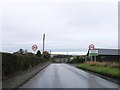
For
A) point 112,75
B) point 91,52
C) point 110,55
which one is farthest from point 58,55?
point 112,75

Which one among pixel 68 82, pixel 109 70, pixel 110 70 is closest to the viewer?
pixel 68 82

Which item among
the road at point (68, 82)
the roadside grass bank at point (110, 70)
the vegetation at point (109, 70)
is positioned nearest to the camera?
the road at point (68, 82)

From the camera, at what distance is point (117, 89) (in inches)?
602

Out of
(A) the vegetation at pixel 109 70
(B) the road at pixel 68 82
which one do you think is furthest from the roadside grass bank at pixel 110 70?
(B) the road at pixel 68 82

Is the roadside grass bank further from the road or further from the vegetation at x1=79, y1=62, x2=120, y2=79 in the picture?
the road

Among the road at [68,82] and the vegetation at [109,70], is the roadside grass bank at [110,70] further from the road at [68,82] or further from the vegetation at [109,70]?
the road at [68,82]

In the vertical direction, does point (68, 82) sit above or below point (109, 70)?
below

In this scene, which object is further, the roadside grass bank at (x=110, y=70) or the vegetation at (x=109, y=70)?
the vegetation at (x=109, y=70)

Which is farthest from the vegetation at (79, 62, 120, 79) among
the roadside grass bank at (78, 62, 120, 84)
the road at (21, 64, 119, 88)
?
Result: the road at (21, 64, 119, 88)

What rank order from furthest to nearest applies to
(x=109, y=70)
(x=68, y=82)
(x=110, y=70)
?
(x=109, y=70) < (x=110, y=70) < (x=68, y=82)

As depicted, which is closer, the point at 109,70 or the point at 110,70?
the point at 110,70

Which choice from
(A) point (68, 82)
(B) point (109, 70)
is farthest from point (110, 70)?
(A) point (68, 82)

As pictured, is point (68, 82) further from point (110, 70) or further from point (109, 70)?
point (109, 70)

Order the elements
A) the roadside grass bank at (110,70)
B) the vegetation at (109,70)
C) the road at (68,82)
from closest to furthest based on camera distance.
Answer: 1. the road at (68,82)
2. the roadside grass bank at (110,70)
3. the vegetation at (109,70)
